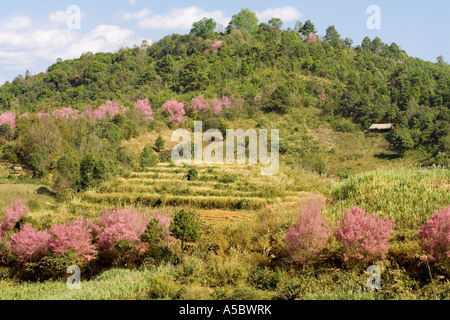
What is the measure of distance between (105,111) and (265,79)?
1660 centimetres

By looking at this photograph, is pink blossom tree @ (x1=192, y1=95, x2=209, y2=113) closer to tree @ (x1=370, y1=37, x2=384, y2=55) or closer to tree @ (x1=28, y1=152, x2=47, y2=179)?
tree @ (x1=28, y1=152, x2=47, y2=179)

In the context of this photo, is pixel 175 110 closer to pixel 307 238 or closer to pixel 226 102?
pixel 226 102

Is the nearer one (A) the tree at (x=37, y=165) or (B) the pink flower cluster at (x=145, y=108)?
(A) the tree at (x=37, y=165)

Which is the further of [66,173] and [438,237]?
[66,173]

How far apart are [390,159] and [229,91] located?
17212mm

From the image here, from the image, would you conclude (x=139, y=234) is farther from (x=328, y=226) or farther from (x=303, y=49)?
(x=303, y=49)

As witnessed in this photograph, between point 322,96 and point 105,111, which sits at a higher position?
point 322,96

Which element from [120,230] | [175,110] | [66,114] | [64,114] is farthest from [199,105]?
[120,230]

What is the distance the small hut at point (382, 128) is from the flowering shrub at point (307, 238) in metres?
29.2

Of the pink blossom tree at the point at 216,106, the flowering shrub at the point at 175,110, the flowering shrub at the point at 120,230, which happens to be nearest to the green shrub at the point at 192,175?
the flowering shrub at the point at 120,230

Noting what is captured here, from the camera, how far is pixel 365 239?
9500 mm

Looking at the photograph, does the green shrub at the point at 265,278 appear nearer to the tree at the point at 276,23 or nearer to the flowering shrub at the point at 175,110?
the flowering shrub at the point at 175,110

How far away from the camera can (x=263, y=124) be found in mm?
38594

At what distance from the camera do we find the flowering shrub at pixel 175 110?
40469 millimetres
